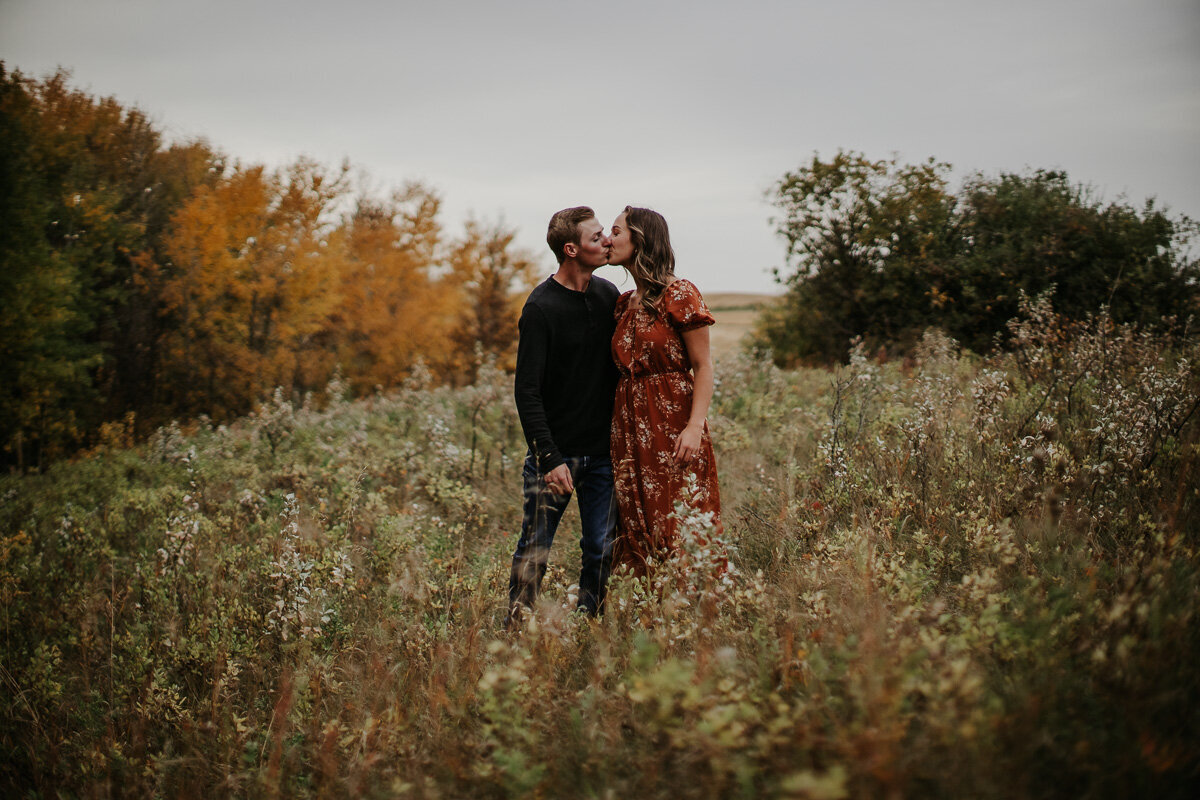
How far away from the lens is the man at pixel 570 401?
3486 millimetres

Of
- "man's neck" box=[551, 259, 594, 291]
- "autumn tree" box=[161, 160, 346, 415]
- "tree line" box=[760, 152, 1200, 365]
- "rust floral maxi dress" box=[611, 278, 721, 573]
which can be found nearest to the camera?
"rust floral maxi dress" box=[611, 278, 721, 573]

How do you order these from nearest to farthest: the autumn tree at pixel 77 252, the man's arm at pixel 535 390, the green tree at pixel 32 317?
1. the man's arm at pixel 535 390
2. the green tree at pixel 32 317
3. the autumn tree at pixel 77 252

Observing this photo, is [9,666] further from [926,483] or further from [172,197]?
[172,197]

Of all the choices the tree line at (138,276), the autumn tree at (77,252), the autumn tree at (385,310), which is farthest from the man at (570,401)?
the autumn tree at (385,310)

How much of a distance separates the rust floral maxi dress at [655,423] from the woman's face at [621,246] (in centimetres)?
25

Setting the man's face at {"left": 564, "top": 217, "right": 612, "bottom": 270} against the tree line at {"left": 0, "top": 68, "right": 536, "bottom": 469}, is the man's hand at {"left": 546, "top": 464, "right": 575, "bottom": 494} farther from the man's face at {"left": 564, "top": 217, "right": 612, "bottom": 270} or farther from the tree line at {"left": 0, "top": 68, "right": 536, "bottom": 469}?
the tree line at {"left": 0, "top": 68, "right": 536, "bottom": 469}

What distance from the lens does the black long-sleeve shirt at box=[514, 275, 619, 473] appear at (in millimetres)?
3479

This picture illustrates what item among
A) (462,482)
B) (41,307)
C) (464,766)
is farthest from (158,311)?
(464,766)

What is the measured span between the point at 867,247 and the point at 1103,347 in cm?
1006

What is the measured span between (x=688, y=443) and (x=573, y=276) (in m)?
1.15

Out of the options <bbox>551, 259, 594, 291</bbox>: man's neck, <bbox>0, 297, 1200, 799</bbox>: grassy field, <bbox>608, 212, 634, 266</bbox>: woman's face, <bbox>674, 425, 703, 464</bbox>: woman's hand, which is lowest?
<bbox>0, 297, 1200, 799</bbox>: grassy field

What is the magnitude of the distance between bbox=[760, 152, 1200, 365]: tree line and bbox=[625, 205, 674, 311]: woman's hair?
7790 millimetres

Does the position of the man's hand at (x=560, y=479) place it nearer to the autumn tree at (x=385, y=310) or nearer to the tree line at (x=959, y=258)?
the tree line at (x=959, y=258)

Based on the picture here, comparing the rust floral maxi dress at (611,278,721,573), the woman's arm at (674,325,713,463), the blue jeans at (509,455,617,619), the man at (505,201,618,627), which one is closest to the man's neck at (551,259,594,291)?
the man at (505,201,618,627)
